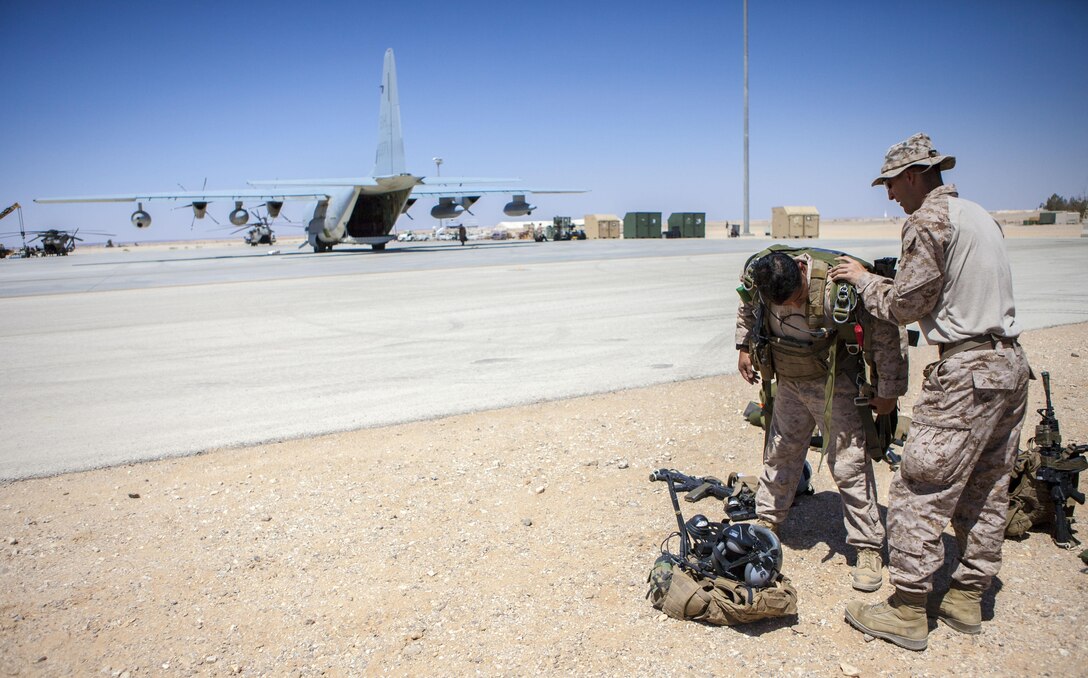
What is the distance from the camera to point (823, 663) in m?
3.17

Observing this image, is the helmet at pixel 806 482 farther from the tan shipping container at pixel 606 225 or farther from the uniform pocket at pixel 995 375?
the tan shipping container at pixel 606 225

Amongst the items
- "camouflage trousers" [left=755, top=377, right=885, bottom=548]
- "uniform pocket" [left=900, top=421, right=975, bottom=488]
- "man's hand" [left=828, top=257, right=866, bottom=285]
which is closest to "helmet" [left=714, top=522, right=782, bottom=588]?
"camouflage trousers" [left=755, top=377, right=885, bottom=548]

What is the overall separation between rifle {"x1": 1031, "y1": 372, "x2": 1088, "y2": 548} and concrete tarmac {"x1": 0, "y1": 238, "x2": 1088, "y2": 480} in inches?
164

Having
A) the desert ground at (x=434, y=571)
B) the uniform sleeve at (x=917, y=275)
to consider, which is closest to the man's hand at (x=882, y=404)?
the uniform sleeve at (x=917, y=275)

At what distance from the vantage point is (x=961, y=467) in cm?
313

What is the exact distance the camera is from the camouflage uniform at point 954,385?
10.1ft

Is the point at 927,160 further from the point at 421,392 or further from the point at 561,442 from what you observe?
the point at 421,392

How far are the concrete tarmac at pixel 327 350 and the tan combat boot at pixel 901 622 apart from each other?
4483 mm

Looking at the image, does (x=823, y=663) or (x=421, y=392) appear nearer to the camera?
(x=823, y=663)

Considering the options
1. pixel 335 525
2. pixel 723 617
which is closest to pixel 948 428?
pixel 723 617

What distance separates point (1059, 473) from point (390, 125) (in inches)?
1596

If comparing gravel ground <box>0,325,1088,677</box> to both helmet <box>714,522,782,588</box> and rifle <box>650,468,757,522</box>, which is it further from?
helmet <box>714,522,782,588</box>

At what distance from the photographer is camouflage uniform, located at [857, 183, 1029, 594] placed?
308 cm

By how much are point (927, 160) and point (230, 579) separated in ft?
13.9
